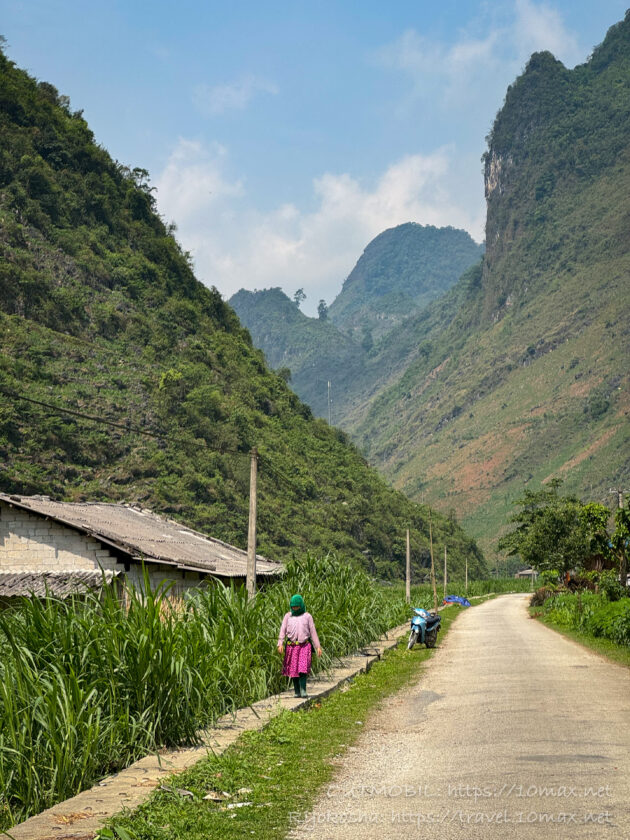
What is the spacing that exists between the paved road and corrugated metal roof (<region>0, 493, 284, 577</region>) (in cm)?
919

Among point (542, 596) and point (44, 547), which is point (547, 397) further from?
point (44, 547)

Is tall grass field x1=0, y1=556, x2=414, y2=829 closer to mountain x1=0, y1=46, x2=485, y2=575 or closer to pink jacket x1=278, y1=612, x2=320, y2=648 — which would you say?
pink jacket x1=278, y1=612, x2=320, y2=648

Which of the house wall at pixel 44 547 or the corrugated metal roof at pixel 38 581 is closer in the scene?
the corrugated metal roof at pixel 38 581

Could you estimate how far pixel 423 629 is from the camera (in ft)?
76.5

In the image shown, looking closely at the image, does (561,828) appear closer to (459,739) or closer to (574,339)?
(459,739)

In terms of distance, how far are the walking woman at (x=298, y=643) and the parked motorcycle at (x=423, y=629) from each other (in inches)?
409

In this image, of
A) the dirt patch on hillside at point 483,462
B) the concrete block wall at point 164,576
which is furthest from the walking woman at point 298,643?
the dirt patch on hillside at point 483,462

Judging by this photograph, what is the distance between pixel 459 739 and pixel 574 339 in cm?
16101

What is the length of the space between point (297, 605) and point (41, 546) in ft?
47.0

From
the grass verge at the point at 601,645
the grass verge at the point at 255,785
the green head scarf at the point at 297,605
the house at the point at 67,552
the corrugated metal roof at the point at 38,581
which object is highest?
the house at the point at 67,552

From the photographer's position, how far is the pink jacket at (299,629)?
12.5 metres

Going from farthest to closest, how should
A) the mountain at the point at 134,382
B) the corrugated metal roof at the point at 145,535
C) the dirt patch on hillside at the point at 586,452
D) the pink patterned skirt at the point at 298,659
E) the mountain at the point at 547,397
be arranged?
the mountain at the point at 547,397 < the dirt patch on hillside at the point at 586,452 < the mountain at the point at 134,382 < the corrugated metal roof at the point at 145,535 < the pink patterned skirt at the point at 298,659

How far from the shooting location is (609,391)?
14275 centimetres

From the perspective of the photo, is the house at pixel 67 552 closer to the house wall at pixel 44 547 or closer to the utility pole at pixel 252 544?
the house wall at pixel 44 547
